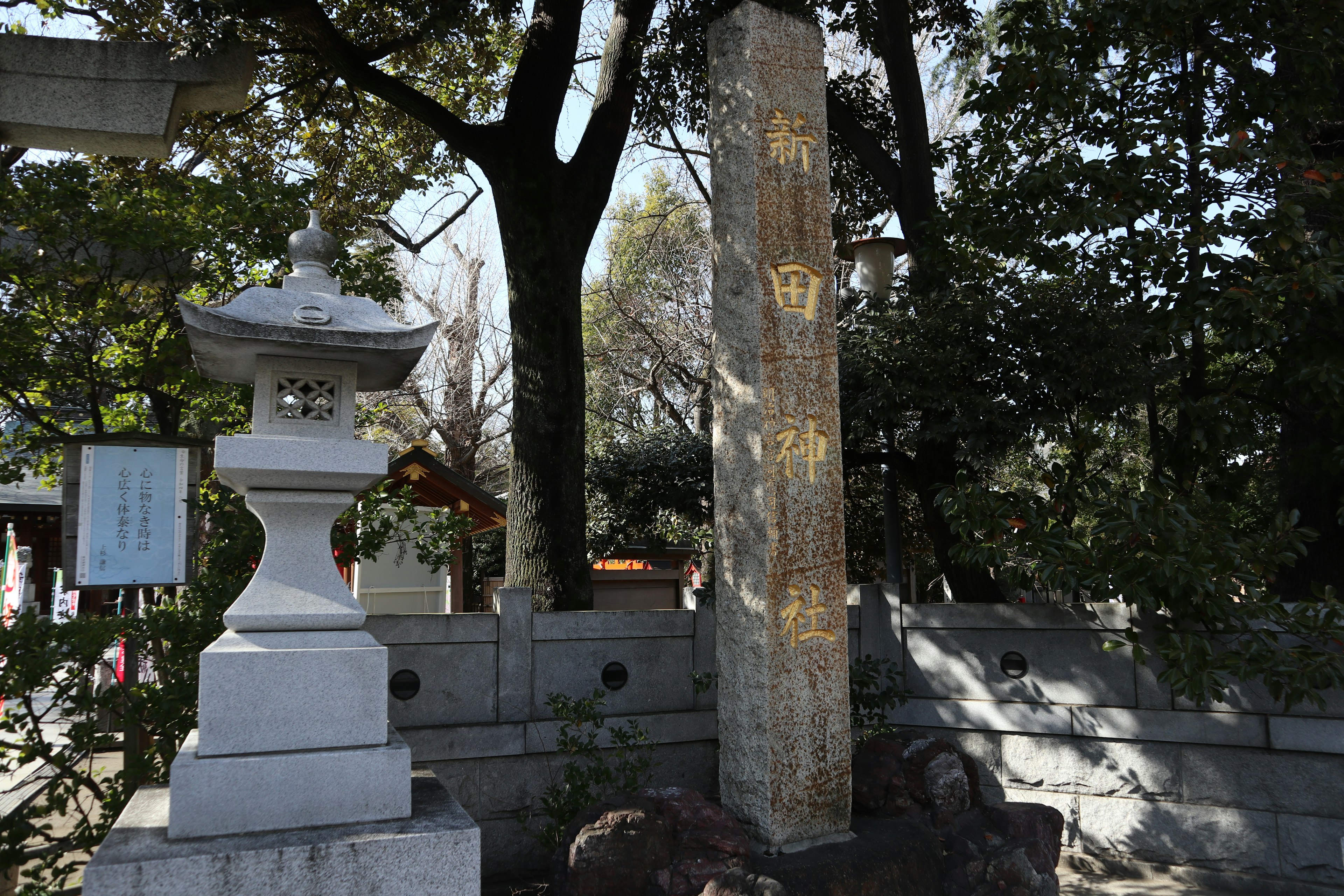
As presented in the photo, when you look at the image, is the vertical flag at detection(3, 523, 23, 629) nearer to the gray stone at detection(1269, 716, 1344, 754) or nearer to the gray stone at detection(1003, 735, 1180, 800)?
the gray stone at detection(1003, 735, 1180, 800)

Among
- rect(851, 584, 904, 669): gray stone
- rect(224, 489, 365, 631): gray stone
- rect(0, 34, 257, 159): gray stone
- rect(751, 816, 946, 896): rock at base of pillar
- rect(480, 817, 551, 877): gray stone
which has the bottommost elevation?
rect(480, 817, 551, 877): gray stone

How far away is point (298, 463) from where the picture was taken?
13.4 feet

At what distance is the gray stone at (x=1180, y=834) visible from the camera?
18.7ft

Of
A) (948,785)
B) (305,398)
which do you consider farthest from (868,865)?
(305,398)

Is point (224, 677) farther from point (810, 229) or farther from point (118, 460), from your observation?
point (810, 229)

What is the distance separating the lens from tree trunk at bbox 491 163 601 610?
6.96m

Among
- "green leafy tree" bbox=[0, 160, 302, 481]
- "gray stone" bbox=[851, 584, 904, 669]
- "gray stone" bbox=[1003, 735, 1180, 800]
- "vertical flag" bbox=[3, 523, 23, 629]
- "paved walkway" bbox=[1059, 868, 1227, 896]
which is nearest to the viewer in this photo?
"paved walkway" bbox=[1059, 868, 1227, 896]

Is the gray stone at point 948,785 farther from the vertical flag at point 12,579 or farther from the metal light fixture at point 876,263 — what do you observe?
the vertical flag at point 12,579

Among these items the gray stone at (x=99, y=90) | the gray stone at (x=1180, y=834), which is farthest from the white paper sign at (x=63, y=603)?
the gray stone at (x=1180, y=834)

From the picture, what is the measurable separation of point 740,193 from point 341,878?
398 centimetres

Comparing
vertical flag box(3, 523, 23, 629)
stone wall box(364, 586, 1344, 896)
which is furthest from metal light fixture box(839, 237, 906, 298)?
vertical flag box(3, 523, 23, 629)

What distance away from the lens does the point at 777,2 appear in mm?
6766

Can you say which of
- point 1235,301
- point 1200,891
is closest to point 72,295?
point 1235,301

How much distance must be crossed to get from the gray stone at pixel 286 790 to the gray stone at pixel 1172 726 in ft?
15.2
